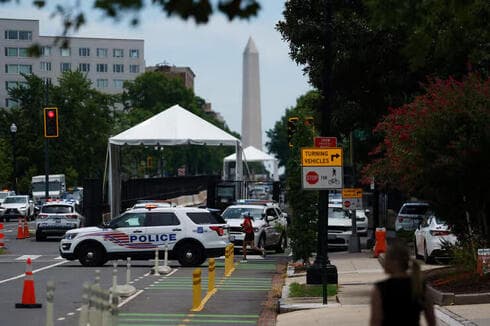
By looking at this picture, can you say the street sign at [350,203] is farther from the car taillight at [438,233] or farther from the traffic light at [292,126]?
the car taillight at [438,233]

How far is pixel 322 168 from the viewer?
789 inches

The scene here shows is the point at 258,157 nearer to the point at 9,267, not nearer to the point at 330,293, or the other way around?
the point at 9,267

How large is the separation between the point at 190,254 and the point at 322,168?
11.4 metres

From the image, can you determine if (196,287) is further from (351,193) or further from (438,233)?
(351,193)

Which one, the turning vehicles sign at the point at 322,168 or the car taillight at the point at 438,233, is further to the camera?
the car taillight at the point at 438,233

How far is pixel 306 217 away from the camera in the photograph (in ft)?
90.8

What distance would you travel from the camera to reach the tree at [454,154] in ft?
65.8

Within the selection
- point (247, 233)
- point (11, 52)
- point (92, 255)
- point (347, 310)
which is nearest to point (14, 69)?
point (11, 52)

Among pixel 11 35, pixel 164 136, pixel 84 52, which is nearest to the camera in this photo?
pixel 164 136

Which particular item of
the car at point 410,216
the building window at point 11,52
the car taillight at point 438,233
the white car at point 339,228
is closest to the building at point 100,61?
the building window at point 11,52

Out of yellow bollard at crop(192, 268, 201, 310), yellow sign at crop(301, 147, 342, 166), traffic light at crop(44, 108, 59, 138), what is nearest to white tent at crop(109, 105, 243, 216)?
traffic light at crop(44, 108, 59, 138)

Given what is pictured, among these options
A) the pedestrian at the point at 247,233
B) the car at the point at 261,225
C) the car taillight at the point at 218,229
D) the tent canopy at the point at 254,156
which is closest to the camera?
the car taillight at the point at 218,229

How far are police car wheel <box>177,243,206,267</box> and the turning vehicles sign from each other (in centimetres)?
1114

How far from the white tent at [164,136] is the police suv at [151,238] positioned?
15.4 metres
